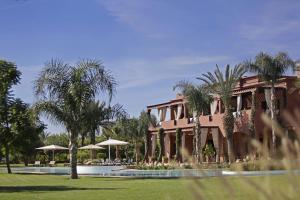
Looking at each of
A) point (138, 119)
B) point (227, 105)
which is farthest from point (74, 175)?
point (138, 119)

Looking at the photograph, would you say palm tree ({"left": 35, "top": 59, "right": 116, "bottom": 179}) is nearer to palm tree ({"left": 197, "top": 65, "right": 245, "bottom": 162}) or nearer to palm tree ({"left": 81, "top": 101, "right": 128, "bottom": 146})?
palm tree ({"left": 81, "top": 101, "right": 128, "bottom": 146})

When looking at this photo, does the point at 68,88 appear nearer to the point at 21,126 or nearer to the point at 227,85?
the point at 21,126

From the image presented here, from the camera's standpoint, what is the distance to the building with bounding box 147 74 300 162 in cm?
3656

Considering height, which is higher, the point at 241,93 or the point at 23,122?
the point at 241,93

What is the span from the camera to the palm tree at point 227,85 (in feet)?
117

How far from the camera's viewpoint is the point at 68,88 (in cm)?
2334

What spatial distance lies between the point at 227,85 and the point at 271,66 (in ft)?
11.1

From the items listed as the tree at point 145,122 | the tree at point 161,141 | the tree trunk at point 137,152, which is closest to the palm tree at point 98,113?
the tree at point 161,141

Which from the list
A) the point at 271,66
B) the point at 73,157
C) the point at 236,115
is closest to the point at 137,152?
the point at 236,115

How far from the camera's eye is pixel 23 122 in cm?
3050

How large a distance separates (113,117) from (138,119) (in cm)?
3531

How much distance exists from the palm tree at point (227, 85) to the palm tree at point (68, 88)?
45.2 feet

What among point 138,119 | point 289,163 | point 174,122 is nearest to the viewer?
point 289,163

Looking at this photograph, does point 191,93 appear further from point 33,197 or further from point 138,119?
point 33,197
